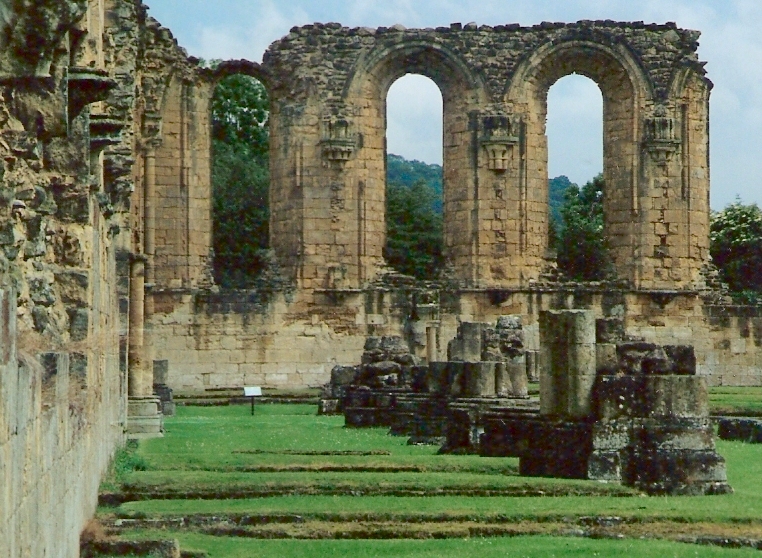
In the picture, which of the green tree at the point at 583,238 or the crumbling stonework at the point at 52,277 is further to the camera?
the green tree at the point at 583,238

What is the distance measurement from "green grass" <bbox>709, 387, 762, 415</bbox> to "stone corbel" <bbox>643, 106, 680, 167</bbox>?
474 centimetres

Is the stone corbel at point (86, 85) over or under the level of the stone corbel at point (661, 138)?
under

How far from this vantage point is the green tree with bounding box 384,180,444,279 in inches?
1757

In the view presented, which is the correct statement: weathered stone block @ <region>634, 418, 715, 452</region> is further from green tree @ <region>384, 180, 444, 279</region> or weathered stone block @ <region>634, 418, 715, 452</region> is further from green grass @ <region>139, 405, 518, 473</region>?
green tree @ <region>384, 180, 444, 279</region>

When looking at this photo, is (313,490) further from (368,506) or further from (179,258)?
(179,258)

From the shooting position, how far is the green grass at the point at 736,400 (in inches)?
1062

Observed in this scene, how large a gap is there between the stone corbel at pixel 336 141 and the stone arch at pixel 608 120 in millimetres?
3201

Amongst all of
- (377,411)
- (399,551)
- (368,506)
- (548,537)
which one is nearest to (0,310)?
(399,551)

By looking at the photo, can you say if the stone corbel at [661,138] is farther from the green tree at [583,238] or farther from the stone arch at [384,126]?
the stone arch at [384,126]

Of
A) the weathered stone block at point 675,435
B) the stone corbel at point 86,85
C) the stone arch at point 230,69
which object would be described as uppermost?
the stone arch at point 230,69

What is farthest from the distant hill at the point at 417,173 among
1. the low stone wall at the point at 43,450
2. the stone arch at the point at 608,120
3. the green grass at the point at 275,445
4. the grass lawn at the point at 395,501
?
the low stone wall at the point at 43,450

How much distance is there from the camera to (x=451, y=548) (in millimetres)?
11109

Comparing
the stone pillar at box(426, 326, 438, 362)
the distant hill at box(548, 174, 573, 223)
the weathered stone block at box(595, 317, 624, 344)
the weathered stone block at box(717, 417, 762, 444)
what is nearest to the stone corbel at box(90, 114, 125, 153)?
the weathered stone block at box(595, 317, 624, 344)

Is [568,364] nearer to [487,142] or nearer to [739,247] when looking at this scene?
[487,142]
